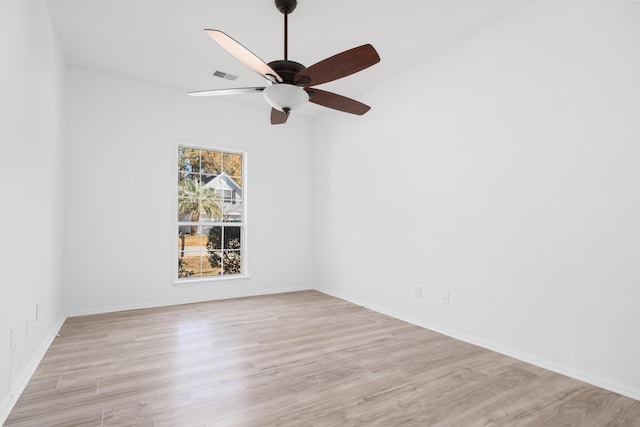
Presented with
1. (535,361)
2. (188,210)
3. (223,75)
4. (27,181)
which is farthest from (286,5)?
(535,361)

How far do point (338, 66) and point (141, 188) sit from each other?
318 centimetres

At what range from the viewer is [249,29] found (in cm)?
308

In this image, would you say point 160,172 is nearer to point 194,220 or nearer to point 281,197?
point 194,220

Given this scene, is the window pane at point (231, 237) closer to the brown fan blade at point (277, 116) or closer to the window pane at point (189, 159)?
the window pane at point (189, 159)

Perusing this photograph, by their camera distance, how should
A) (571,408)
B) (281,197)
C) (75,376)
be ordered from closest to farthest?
1. (571,408)
2. (75,376)
3. (281,197)

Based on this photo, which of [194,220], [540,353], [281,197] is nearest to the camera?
[540,353]

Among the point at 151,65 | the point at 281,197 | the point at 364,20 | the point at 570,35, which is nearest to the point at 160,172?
the point at 151,65

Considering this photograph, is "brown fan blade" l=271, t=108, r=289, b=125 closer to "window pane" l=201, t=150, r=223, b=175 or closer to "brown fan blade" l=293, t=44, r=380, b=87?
"brown fan blade" l=293, t=44, r=380, b=87

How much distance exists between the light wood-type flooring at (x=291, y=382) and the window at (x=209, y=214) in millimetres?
1440

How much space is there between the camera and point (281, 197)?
525cm

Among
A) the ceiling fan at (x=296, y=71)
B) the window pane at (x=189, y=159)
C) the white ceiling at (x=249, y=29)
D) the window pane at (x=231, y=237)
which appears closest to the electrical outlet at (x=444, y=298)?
the ceiling fan at (x=296, y=71)

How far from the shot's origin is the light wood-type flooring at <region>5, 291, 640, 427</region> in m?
1.81

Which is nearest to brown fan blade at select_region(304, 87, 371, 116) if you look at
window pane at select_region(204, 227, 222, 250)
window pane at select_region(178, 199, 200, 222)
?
window pane at select_region(178, 199, 200, 222)

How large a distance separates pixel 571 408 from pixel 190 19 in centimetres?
390
